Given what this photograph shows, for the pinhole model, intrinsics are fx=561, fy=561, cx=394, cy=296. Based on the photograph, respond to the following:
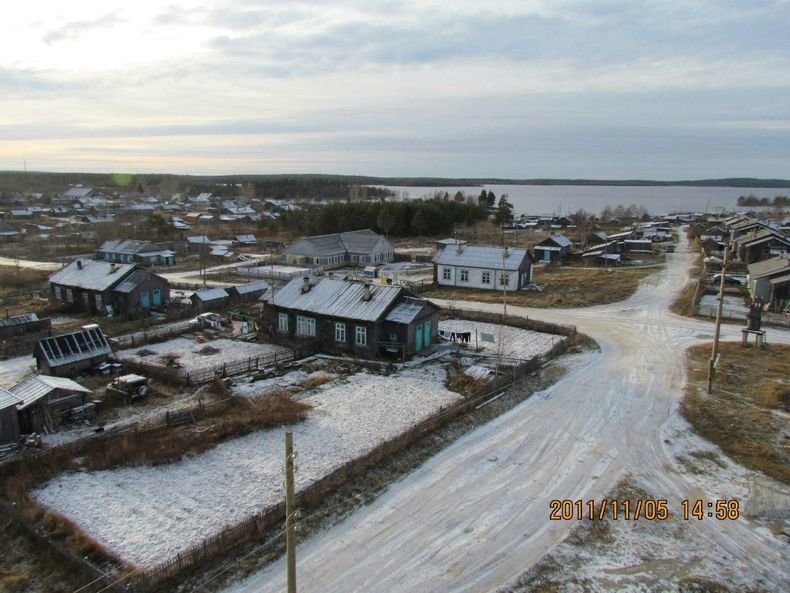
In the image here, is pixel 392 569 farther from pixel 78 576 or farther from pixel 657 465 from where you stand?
pixel 657 465

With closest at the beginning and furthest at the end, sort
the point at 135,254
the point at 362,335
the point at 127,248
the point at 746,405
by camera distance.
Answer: the point at 746,405, the point at 362,335, the point at 135,254, the point at 127,248

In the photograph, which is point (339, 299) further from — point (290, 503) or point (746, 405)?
point (290, 503)

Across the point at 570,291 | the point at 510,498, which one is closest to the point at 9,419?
the point at 510,498

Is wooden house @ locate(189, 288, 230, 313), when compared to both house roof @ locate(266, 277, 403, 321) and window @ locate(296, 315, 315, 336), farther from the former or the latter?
window @ locate(296, 315, 315, 336)

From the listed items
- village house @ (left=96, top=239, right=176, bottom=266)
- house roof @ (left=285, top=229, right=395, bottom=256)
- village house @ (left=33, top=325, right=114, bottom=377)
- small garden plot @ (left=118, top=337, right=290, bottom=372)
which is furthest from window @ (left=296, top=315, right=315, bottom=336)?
village house @ (left=96, top=239, right=176, bottom=266)

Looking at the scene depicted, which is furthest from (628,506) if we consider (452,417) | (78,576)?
(78,576)

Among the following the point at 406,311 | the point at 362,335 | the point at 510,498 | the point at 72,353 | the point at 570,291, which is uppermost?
the point at 406,311

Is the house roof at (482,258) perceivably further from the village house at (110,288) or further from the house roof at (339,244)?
the village house at (110,288)
